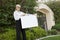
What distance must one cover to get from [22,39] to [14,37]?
30.5 inches

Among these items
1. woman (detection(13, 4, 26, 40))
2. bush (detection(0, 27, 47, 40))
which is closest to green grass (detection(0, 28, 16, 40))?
bush (detection(0, 27, 47, 40))

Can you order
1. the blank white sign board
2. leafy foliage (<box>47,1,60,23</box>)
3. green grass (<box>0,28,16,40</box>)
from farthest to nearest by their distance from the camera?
1. leafy foliage (<box>47,1,60,23</box>)
2. green grass (<box>0,28,16,40</box>)
3. the blank white sign board

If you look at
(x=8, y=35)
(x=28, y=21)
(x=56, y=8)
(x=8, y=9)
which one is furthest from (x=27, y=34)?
(x=56, y=8)

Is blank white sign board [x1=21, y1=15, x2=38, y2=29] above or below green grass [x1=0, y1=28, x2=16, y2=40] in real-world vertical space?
above

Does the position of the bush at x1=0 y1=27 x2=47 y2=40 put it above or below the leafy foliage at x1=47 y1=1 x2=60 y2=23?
below

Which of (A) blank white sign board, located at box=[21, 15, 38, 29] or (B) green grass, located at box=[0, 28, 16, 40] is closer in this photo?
(A) blank white sign board, located at box=[21, 15, 38, 29]

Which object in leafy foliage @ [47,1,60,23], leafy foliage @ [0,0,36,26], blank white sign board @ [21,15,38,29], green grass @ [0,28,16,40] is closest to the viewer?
blank white sign board @ [21,15,38,29]

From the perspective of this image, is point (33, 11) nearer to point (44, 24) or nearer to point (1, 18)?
point (1, 18)

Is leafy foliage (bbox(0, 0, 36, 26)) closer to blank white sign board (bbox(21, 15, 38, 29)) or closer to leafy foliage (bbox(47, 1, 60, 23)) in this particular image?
blank white sign board (bbox(21, 15, 38, 29))

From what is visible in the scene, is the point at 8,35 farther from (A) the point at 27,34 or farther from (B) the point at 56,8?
(B) the point at 56,8

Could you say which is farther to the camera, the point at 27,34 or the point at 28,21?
the point at 27,34

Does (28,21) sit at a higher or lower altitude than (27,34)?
higher

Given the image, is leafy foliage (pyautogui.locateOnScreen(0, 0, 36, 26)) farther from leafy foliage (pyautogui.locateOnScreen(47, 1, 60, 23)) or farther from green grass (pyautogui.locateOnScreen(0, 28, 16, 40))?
leafy foliage (pyautogui.locateOnScreen(47, 1, 60, 23))

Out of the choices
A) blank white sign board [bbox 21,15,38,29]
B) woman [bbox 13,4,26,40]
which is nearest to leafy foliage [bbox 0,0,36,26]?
woman [bbox 13,4,26,40]
